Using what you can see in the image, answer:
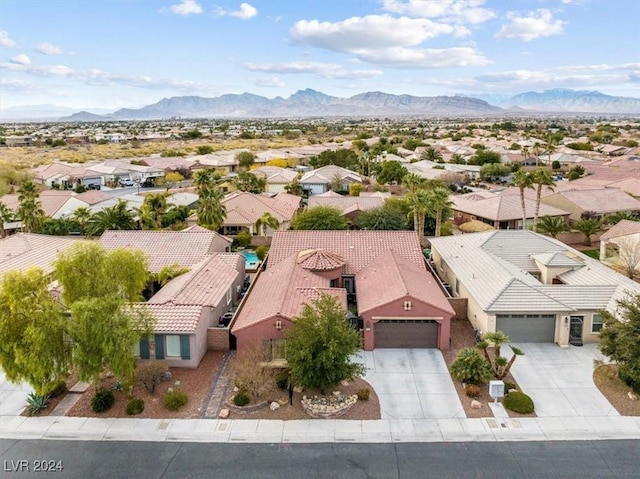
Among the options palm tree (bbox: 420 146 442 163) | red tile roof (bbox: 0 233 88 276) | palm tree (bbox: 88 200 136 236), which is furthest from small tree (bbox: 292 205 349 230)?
palm tree (bbox: 420 146 442 163)

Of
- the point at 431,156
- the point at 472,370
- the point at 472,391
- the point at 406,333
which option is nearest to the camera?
the point at 472,391

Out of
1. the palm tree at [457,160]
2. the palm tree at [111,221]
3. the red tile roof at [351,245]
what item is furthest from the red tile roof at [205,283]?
the palm tree at [457,160]

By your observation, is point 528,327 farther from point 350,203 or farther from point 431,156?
point 431,156

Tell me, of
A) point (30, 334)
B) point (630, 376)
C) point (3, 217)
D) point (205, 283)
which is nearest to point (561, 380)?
point (630, 376)

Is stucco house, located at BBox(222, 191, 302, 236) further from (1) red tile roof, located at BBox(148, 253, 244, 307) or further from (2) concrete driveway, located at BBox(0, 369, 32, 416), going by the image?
(2) concrete driveway, located at BBox(0, 369, 32, 416)

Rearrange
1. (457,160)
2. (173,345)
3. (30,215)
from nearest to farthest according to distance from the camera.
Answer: (173,345) < (30,215) < (457,160)

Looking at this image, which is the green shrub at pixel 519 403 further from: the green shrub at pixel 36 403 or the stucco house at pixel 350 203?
the stucco house at pixel 350 203

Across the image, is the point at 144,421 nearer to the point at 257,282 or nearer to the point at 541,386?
the point at 257,282

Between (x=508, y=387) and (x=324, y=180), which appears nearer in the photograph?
(x=508, y=387)
